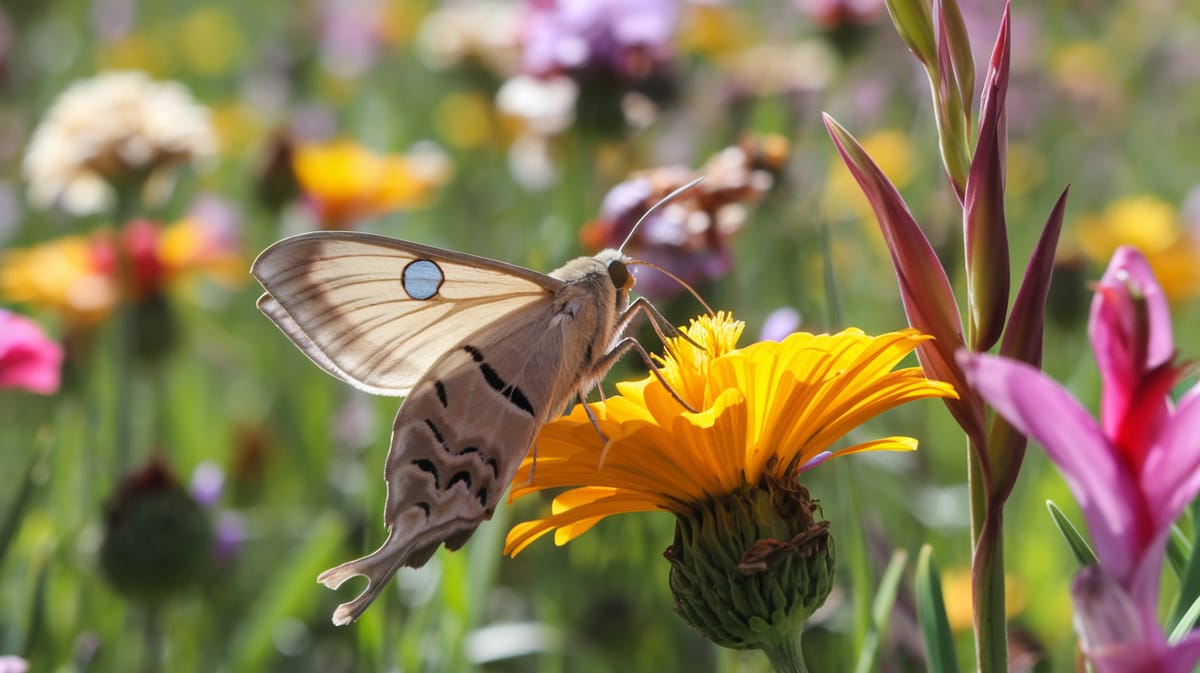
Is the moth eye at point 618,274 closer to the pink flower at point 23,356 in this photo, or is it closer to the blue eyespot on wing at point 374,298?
the blue eyespot on wing at point 374,298

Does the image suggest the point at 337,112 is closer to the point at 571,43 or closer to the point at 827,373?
the point at 571,43

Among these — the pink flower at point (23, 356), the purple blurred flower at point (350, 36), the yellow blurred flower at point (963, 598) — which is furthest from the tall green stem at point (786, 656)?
the purple blurred flower at point (350, 36)

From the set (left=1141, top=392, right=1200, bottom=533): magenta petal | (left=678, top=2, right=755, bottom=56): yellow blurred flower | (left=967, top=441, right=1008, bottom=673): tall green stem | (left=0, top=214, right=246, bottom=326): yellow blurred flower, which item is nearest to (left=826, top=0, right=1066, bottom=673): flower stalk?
(left=967, top=441, right=1008, bottom=673): tall green stem

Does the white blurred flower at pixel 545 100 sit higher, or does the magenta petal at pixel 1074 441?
the white blurred flower at pixel 545 100

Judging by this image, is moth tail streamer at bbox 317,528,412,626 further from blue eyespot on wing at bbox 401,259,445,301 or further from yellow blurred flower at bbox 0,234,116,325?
yellow blurred flower at bbox 0,234,116,325

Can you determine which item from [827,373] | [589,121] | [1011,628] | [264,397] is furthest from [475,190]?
[827,373]
